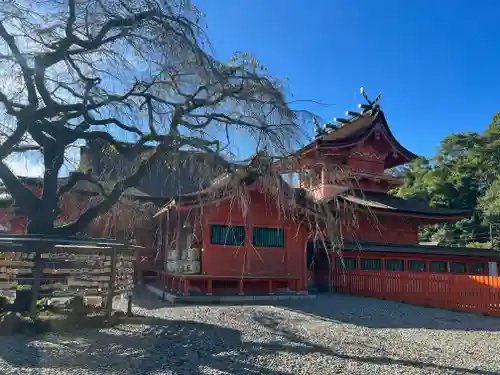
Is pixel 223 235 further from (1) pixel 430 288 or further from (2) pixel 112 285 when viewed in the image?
(1) pixel 430 288

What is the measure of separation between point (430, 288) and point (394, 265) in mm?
4270

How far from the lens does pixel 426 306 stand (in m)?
14.6

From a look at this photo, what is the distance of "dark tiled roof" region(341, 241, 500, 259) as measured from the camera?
696 inches

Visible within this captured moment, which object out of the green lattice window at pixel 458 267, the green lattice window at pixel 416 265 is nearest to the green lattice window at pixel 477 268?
the green lattice window at pixel 458 267

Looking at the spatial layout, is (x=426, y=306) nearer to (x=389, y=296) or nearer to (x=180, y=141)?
(x=389, y=296)

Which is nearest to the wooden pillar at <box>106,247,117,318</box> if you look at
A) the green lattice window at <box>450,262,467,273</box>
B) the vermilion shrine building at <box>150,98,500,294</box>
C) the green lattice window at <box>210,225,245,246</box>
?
the vermilion shrine building at <box>150,98,500,294</box>

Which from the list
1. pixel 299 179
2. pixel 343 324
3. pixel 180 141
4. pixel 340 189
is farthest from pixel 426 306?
pixel 180 141

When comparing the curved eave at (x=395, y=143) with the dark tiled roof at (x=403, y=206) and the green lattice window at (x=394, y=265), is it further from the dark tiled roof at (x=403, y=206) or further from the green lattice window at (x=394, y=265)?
the green lattice window at (x=394, y=265)

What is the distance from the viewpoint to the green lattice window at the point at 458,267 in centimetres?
2084

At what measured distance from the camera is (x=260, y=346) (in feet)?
23.3

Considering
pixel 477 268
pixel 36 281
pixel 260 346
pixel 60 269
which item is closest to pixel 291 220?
pixel 260 346

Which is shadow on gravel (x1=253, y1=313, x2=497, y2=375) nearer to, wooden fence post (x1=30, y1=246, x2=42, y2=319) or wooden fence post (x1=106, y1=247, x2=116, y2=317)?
wooden fence post (x1=106, y1=247, x2=116, y2=317)

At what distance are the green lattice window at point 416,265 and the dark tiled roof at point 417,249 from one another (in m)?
0.69

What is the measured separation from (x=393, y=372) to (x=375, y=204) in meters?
13.5
